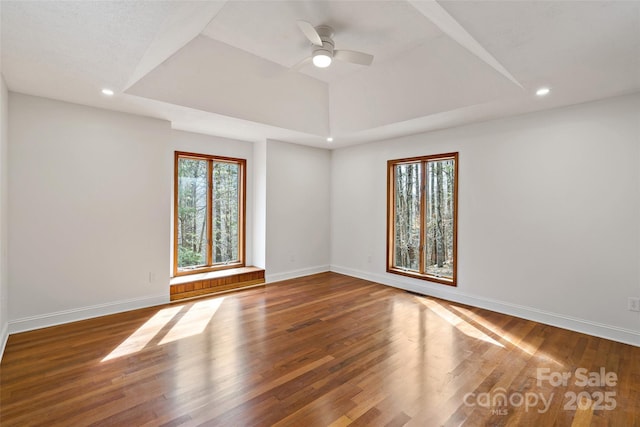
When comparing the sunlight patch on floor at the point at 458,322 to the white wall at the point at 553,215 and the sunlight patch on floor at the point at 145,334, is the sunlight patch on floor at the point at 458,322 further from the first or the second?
the sunlight patch on floor at the point at 145,334

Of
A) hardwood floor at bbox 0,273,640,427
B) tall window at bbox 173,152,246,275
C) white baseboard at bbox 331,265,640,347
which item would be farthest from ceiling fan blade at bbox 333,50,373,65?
white baseboard at bbox 331,265,640,347

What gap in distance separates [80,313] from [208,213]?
85.3 inches

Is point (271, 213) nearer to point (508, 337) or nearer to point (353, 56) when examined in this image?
point (353, 56)

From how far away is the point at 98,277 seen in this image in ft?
11.9

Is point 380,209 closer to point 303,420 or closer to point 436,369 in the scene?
point 436,369

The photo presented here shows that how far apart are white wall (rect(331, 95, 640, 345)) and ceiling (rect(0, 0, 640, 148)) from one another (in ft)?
1.02


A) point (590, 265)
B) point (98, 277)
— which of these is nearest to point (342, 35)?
point (590, 265)

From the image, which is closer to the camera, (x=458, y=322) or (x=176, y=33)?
(x=176, y=33)

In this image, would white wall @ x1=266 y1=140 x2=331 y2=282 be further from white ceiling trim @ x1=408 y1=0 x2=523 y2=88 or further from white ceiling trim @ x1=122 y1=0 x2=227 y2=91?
white ceiling trim @ x1=408 y1=0 x2=523 y2=88

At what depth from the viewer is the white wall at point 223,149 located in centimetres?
469

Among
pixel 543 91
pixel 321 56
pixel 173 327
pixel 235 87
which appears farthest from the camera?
pixel 235 87

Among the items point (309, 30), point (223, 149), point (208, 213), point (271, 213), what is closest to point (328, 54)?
point (309, 30)

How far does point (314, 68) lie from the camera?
151 inches

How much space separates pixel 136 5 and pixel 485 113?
367 centimetres
